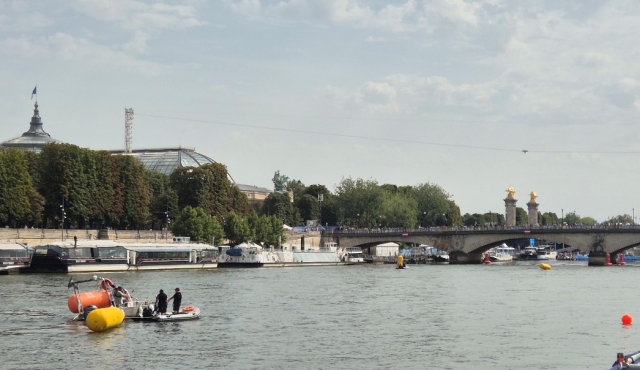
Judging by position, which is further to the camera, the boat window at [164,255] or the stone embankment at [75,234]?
the stone embankment at [75,234]

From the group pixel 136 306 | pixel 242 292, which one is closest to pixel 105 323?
pixel 136 306

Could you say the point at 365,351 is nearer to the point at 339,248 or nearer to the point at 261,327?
the point at 261,327

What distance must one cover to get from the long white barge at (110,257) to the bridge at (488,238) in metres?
52.7

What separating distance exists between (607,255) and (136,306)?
11176cm

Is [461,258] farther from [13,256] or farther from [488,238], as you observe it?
[13,256]

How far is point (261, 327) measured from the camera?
189ft

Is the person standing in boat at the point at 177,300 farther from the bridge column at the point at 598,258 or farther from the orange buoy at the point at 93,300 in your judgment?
the bridge column at the point at 598,258

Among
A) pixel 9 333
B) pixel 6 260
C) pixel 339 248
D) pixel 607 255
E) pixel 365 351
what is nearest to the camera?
pixel 365 351

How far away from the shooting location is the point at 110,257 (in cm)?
11400

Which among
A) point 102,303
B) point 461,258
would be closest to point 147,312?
point 102,303

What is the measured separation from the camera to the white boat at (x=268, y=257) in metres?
139

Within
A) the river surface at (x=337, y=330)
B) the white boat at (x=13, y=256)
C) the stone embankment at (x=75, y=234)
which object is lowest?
the river surface at (x=337, y=330)

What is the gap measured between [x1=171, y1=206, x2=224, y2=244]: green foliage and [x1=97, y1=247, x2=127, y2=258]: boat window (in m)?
30.2

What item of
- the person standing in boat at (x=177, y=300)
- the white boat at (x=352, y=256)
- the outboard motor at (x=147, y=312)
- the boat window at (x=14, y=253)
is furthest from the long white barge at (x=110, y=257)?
the outboard motor at (x=147, y=312)
